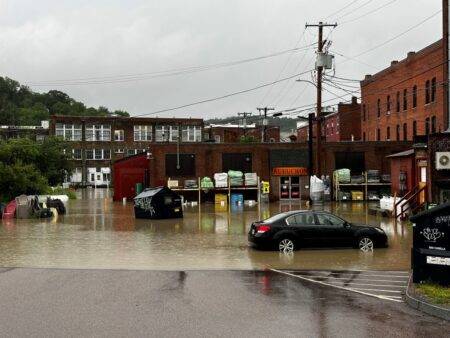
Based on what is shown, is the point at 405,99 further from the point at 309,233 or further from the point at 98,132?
the point at 98,132

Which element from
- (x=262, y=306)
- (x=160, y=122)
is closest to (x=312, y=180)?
(x=262, y=306)

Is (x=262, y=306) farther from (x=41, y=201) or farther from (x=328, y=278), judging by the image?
(x=41, y=201)

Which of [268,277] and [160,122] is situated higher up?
[160,122]

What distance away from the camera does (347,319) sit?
9.87 m

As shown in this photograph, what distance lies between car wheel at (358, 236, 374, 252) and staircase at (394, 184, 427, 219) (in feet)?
34.4

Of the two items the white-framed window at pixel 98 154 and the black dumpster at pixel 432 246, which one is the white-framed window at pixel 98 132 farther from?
the black dumpster at pixel 432 246

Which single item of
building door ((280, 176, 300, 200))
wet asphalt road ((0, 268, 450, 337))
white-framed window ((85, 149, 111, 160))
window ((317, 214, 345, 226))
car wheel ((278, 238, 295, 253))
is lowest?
wet asphalt road ((0, 268, 450, 337))

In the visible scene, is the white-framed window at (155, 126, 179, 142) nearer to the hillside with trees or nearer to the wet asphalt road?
the hillside with trees

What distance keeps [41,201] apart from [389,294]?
2983 cm

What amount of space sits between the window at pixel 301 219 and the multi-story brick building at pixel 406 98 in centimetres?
3039

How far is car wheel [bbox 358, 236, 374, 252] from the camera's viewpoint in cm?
1981

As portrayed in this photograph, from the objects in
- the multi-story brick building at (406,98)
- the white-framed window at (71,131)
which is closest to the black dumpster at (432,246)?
the multi-story brick building at (406,98)

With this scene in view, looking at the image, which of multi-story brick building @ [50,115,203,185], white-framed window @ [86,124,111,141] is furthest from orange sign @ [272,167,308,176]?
white-framed window @ [86,124,111,141]

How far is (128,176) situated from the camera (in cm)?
5725
